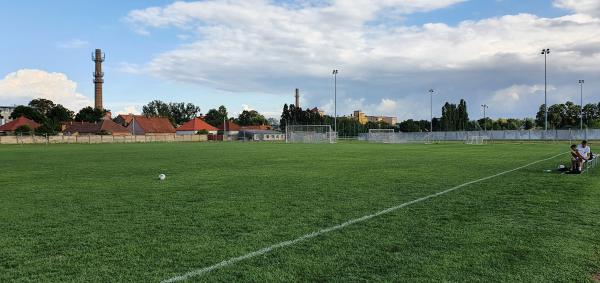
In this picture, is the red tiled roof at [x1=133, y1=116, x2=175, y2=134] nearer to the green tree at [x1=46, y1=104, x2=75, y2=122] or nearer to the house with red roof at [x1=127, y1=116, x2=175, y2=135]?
the house with red roof at [x1=127, y1=116, x2=175, y2=135]

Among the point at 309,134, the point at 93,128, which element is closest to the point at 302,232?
the point at 309,134

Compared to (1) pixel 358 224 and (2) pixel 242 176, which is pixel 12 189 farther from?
(1) pixel 358 224

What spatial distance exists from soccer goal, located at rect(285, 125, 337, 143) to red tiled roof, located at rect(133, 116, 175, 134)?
51.1 metres

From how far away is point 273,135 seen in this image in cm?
11531

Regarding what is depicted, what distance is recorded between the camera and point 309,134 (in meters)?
76.3

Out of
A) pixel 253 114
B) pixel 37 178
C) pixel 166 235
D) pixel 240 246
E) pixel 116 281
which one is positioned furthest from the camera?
pixel 253 114

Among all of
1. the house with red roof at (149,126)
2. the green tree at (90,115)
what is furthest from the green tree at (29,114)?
the house with red roof at (149,126)

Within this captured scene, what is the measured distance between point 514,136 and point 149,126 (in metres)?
82.6

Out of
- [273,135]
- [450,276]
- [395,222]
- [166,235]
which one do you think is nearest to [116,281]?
[166,235]

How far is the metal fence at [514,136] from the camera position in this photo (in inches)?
2886

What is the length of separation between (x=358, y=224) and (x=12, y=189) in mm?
10450

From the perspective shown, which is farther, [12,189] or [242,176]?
[242,176]

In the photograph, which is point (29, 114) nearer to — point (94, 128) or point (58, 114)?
point (58, 114)

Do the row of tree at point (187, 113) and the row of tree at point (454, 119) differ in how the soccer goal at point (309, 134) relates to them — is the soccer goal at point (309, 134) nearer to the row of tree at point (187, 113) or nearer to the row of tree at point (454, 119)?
the row of tree at point (454, 119)
